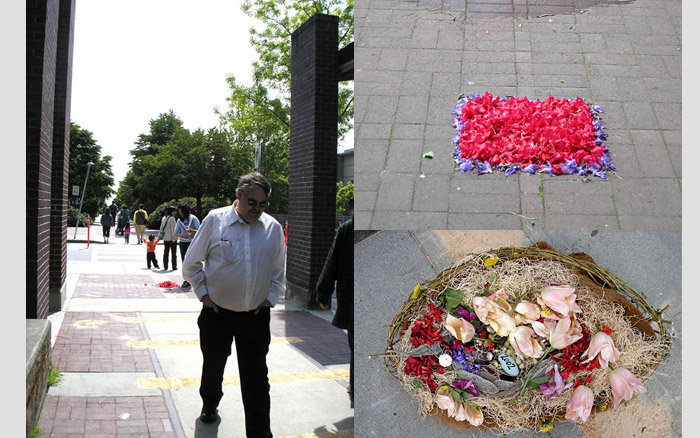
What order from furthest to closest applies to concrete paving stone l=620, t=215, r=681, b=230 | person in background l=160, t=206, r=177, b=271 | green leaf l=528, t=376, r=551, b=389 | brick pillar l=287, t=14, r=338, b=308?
person in background l=160, t=206, r=177, b=271 → brick pillar l=287, t=14, r=338, b=308 → concrete paving stone l=620, t=215, r=681, b=230 → green leaf l=528, t=376, r=551, b=389

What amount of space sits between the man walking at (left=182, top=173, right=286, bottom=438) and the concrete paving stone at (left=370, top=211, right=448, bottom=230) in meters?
0.74

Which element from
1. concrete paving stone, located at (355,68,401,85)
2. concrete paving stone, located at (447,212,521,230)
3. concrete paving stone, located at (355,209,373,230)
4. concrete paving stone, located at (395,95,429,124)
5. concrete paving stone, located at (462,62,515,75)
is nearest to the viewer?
concrete paving stone, located at (355,209,373,230)

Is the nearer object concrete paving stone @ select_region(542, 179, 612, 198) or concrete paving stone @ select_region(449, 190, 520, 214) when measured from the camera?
concrete paving stone @ select_region(449, 190, 520, 214)

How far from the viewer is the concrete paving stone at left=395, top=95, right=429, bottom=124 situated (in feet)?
12.5

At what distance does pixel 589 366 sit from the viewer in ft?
9.28

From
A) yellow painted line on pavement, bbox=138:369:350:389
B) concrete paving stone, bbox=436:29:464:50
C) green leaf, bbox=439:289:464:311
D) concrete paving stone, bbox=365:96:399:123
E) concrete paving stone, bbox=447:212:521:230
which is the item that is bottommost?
yellow painted line on pavement, bbox=138:369:350:389

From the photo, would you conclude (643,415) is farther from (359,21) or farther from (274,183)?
(274,183)

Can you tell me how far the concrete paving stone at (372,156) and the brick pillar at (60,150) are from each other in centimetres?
455

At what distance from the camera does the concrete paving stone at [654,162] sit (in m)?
3.73

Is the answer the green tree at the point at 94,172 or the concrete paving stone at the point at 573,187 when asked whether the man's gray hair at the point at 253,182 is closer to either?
the green tree at the point at 94,172

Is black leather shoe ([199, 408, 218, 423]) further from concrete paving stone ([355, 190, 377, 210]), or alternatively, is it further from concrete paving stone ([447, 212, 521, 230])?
concrete paving stone ([447, 212, 521, 230])

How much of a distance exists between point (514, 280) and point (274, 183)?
11725 millimetres

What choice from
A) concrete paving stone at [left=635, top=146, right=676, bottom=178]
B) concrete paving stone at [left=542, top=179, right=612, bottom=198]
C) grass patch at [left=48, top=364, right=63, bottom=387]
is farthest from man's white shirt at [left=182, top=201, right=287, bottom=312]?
concrete paving stone at [left=635, top=146, right=676, bottom=178]

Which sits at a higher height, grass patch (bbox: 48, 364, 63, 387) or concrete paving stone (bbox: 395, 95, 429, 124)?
concrete paving stone (bbox: 395, 95, 429, 124)
